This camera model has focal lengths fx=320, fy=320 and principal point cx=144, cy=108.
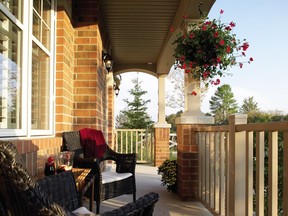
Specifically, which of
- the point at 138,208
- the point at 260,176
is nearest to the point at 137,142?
the point at 260,176

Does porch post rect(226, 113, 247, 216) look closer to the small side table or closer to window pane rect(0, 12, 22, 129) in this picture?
the small side table

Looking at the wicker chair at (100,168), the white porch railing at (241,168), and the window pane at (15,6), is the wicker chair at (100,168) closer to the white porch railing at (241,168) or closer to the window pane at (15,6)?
the white porch railing at (241,168)

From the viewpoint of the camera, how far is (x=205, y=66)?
3.44 metres

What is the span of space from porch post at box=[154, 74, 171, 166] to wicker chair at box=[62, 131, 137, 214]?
3.76 meters

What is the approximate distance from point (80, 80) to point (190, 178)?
1826mm

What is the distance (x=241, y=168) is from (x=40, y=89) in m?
1.88

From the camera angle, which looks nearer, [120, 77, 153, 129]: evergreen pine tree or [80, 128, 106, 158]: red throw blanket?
[80, 128, 106, 158]: red throw blanket

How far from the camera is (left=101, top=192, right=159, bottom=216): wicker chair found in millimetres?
1193

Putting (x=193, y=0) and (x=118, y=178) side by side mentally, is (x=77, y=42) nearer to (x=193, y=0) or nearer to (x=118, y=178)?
(x=193, y=0)

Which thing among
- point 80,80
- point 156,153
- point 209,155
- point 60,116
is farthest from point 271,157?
point 156,153

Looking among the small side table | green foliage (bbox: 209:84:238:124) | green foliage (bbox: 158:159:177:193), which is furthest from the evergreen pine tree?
the small side table

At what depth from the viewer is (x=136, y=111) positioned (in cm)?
1794

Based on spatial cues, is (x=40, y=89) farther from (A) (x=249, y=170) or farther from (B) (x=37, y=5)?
(A) (x=249, y=170)

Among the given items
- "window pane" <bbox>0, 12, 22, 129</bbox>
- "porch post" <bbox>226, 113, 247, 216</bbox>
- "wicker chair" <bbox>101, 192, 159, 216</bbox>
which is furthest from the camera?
"porch post" <bbox>226, 113, 247, 216</bbox>
